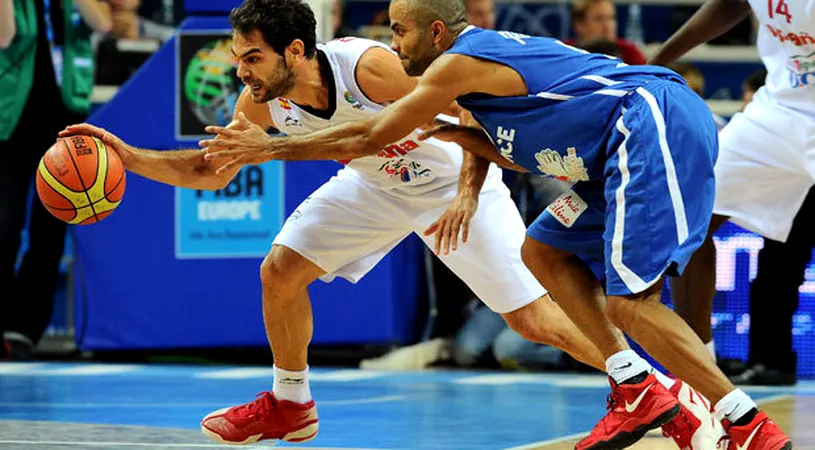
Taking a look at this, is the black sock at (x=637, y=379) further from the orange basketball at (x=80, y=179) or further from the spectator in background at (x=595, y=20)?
the spectator in background at (x=595, y=20)

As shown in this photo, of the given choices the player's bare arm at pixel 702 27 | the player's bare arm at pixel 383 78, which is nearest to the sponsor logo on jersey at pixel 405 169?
the player's bare arm at pixel 383 78

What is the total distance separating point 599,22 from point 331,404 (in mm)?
3733

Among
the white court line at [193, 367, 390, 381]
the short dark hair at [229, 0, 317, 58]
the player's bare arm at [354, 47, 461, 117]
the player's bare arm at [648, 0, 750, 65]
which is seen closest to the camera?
the short dark hair at [229, 0, 317, 58]

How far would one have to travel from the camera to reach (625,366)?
16.5 ft

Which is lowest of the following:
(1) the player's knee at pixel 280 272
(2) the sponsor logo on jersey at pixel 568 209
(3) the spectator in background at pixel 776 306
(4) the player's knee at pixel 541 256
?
(3) the spectator in background at pixel 776 306

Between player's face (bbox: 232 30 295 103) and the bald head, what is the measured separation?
2.05 ft

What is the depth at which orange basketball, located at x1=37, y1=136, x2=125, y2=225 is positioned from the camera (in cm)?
545

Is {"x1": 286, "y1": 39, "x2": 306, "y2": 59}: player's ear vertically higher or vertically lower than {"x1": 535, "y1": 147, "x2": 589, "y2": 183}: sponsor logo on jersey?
higher

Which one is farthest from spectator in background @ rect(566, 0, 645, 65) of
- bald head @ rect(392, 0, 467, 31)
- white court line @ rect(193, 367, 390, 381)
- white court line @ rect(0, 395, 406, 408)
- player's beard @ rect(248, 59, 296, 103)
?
bald head @ rect(392, 0, 467, 31)

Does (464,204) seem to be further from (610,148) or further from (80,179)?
(80,179)

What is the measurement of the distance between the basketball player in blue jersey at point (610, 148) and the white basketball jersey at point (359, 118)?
1.72 ft

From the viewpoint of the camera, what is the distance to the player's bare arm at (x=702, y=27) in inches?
262

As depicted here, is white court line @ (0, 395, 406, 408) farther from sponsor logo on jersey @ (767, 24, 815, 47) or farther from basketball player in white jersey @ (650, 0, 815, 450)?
sponsor logo on jersey @ (767, 24, 815, 47)

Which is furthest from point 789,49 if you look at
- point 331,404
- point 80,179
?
point 80,179
